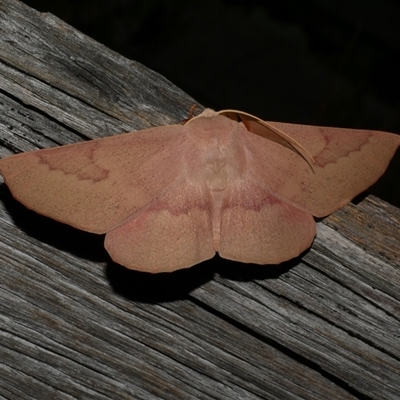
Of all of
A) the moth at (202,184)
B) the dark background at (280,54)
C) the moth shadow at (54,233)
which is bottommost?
the dark background at (280,54)

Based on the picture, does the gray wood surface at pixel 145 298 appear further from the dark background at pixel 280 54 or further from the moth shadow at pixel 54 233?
the dark background at pixel 280 54

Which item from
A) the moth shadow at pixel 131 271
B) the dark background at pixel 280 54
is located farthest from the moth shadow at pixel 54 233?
the dark background at pixel 280 54

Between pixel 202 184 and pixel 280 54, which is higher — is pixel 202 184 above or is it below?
above

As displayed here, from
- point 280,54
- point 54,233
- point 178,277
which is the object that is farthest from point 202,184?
point 280,54

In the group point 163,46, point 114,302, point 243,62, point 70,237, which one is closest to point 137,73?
point 70,237

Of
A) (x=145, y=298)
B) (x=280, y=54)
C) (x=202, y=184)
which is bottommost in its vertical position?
(x=280, y=54)

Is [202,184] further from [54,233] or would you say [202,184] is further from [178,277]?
[54,233]
